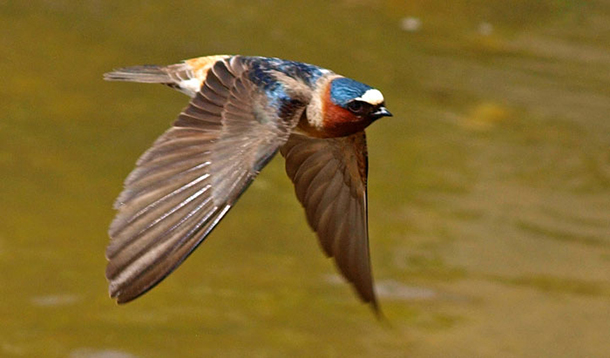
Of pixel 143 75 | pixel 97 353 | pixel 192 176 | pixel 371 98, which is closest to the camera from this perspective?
pixel 192 176

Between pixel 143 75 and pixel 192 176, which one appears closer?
pixel 192 176

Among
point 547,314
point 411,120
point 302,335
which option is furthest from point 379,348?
point 411,120

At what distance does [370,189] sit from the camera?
7.12 m

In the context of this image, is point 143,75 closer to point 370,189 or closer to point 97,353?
point 97,353

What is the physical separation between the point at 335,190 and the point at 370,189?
104 inches

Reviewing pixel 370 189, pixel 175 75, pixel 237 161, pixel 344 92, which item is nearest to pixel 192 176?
pixel 237 161

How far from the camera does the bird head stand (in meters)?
3.94

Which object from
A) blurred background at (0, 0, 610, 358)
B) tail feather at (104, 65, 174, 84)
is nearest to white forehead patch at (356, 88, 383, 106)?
tail feather at (104, 65, 174, 84)

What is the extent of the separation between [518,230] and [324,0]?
3.02 meters

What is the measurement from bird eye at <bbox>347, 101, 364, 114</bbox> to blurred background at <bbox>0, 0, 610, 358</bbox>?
87.4 inches

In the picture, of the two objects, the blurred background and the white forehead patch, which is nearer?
the white forehead patch

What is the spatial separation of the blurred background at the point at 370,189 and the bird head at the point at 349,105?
2.18 metres

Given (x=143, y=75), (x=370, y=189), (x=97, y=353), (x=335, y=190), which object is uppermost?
(x=143, y=75)

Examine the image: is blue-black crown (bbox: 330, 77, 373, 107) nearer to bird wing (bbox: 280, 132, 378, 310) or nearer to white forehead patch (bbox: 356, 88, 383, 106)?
white forehead patch (bbox: 356, 88, 383, 106)
